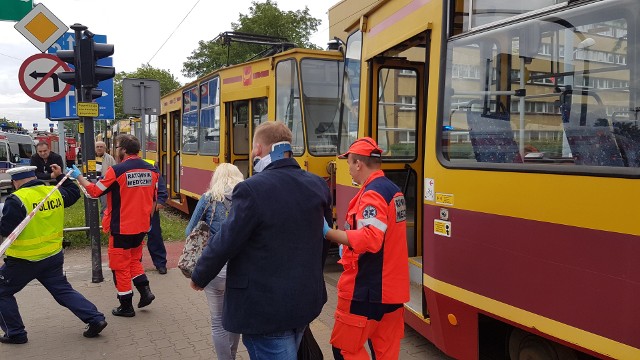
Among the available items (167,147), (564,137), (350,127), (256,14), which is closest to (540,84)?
(564,137)

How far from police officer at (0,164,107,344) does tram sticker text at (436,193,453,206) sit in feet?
10.3

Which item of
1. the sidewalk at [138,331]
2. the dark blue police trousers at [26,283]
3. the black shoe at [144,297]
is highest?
the dark blue police trousers at [26,283]

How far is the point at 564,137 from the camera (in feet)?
9.25

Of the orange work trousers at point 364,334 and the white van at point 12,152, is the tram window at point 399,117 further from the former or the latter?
the white van at point 12,152

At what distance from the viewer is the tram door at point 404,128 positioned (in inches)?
203

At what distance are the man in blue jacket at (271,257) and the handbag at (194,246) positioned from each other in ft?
2.55

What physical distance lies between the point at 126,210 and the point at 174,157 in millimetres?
8101

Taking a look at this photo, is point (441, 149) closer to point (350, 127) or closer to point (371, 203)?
point (371, 203)

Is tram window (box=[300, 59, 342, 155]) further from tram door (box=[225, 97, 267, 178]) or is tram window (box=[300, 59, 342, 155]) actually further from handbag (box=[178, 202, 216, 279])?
handbag (box=[178, 202, 216, 279])

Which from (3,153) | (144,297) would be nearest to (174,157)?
(144,297)

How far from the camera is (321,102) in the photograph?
7281mm

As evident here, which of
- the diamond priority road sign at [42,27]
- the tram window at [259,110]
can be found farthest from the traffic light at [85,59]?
the tram window at [259,110]

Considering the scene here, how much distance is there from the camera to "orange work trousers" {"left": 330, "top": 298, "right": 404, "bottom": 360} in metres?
3.12

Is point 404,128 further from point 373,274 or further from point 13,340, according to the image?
point 13,340
